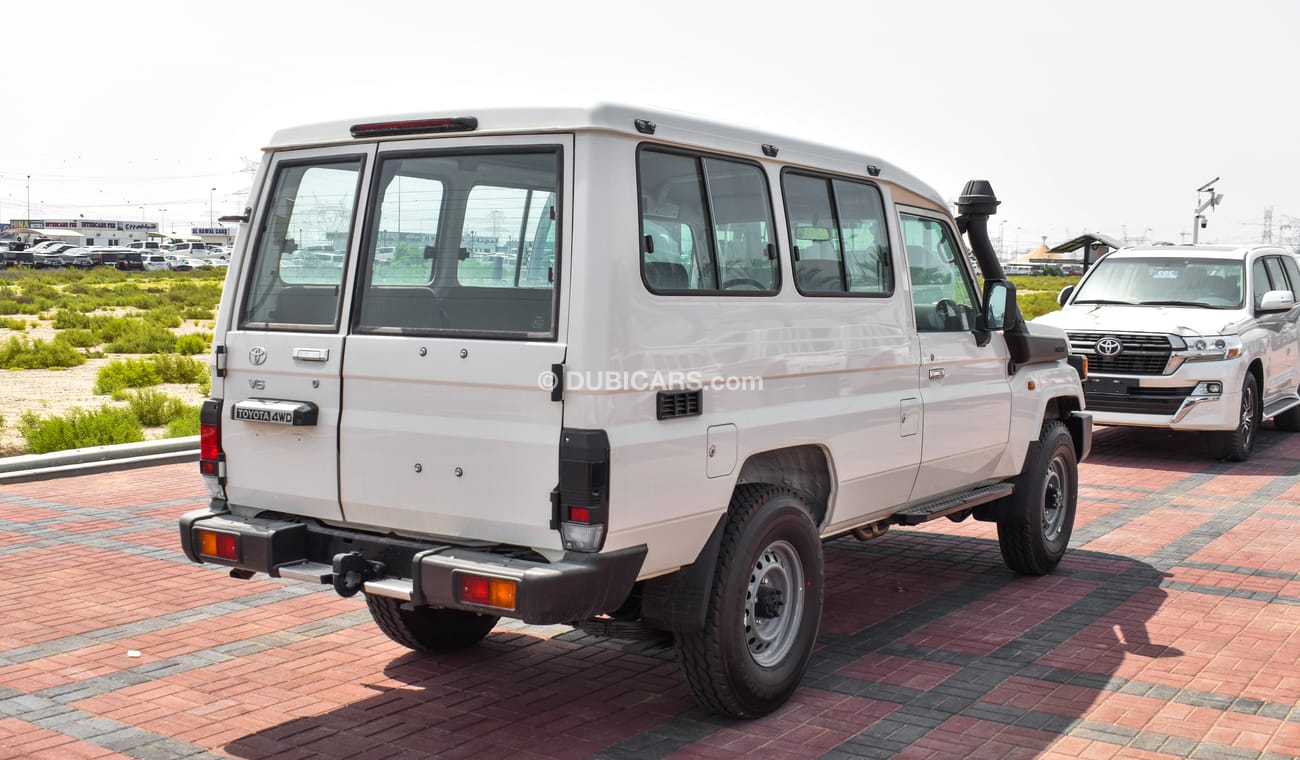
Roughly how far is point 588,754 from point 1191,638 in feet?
11.5

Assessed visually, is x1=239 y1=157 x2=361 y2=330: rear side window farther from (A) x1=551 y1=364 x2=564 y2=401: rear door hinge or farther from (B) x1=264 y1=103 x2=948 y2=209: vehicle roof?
(A) x1=551 y1=364 x2=564 y2=401: rear door hinge

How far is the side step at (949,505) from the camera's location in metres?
6.73

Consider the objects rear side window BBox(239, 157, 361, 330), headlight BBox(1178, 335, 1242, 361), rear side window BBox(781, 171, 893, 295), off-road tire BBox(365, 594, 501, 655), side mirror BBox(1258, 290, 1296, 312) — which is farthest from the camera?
side mirror BBox(1258, 290, 1296, 312)

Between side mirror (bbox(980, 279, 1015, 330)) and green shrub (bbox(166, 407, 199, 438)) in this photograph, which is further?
green shrub (bbox(166, 407, 199, 438))

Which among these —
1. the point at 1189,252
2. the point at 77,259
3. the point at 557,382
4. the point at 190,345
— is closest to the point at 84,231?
the point at 77,259

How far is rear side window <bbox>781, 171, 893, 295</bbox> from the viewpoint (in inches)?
231

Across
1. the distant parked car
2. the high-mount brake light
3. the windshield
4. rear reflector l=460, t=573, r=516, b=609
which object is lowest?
rear reflector l=460, t=573, r=516, b=609

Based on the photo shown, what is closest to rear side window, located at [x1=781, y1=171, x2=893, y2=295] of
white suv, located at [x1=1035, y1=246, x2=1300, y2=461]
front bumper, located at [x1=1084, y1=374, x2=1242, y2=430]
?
white suv, located at [x1=1035, y1=246, x2=1300, y2=461]

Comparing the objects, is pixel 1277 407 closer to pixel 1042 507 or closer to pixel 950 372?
pixel 1042 507

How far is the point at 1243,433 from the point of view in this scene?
1338cm

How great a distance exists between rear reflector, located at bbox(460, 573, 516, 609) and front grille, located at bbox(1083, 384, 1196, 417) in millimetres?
9725

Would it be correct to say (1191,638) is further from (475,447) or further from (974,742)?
(475,447)

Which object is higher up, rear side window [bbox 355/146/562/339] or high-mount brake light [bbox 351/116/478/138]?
high-mount brake light [bbox 351/116/478/138]

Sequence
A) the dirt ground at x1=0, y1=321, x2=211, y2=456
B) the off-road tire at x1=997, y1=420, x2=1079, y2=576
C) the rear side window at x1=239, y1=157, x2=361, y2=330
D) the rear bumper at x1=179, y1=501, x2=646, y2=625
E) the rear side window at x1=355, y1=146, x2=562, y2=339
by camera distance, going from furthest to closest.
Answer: the dirt ground at x1=0, y1=321, x2=211, y2=456
the off-road tire at x1=997, y1=420, x2=1079, y2=576
the rear side window at x1=239, y1=157, x2=361, y2=330
the rear side window at x1=355, y1=146, x2=562, y2=339
the rear bumper at x1=179, y1=501, x2=646, y2=625
